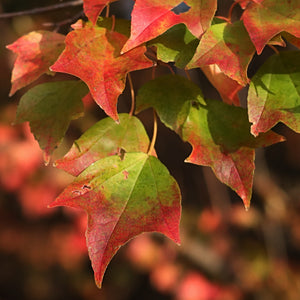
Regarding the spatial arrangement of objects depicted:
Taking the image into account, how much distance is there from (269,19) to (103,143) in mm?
262

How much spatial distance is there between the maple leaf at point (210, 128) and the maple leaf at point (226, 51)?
0.32 feet

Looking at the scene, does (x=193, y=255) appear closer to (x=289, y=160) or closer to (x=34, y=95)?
(x=289, y=160)

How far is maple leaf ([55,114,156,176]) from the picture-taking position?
0.58 metres

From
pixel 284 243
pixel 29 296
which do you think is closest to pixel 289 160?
pixel 284 243

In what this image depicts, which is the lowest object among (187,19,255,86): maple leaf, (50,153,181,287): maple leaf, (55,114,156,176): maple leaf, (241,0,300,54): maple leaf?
(50,153,181,287): maple leaf

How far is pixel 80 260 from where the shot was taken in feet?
9.04

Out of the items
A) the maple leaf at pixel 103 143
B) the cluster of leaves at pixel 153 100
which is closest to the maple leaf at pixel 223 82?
the cluster of leaves at pixel 153 100

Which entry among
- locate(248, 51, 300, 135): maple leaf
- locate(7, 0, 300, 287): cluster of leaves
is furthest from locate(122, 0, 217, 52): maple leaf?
locate(248, 51, 300, 135): maple leaf

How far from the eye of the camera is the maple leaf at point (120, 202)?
20.2 inches

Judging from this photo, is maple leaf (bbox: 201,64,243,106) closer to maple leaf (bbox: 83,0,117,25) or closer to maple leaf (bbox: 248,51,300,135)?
maple leaf (bbox: 248,51,300,135)

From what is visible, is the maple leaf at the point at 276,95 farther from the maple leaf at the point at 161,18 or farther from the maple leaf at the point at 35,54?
the maple leaf at the point at 35,54

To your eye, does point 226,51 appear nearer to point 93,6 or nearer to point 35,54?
point 93,6

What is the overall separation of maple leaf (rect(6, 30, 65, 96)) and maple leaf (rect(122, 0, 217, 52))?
162 mm

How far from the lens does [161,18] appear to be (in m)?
0.48
